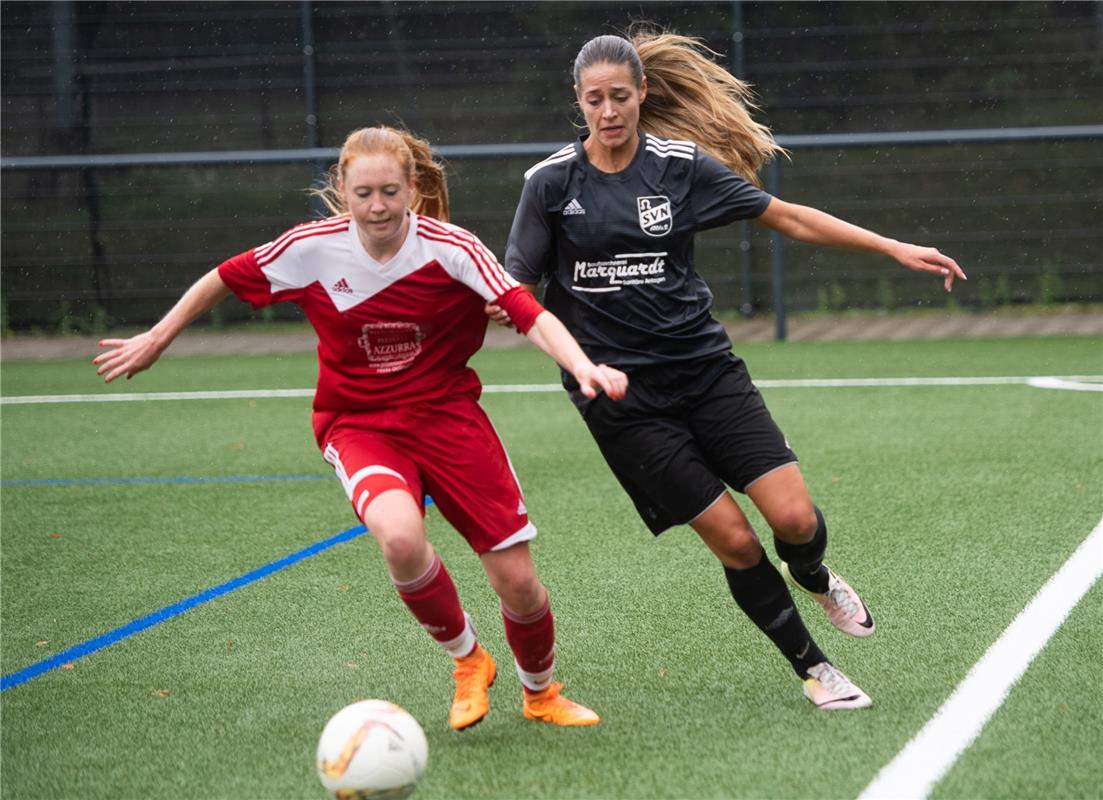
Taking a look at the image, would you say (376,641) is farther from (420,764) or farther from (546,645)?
(420,764)

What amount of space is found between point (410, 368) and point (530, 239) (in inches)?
20.4

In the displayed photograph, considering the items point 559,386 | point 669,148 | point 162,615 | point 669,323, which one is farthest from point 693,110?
point 559,386

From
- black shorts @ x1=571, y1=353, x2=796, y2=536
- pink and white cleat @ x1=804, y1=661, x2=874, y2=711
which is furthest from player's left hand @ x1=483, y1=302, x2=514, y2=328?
pink and white cleat @ x1=804, y1=661, x2=874, y2=711

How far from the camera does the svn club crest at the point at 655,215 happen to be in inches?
163

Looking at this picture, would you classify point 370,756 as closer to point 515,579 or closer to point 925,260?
point 515,579

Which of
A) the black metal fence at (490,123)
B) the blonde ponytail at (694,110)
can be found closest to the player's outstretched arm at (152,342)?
the blonde ponytail at (694,110)

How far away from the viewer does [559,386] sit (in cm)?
1113

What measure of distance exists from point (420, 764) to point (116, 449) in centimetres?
628

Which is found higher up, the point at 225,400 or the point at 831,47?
the point at 831,47

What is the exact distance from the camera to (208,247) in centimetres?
1563

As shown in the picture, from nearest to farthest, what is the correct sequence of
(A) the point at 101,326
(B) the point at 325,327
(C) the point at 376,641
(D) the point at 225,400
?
1. (B) the point at 325,327
2. (C) the point at 376,641
3. (D) the point at 225,400
4. (A) the point at 101,326

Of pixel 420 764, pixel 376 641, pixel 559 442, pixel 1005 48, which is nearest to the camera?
pixel 420 764

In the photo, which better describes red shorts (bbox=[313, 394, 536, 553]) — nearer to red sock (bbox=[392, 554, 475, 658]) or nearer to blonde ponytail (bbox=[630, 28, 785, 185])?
red sock (bbox=[392, 554, 475, 658])

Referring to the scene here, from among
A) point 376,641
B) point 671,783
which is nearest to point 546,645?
point 671,783
